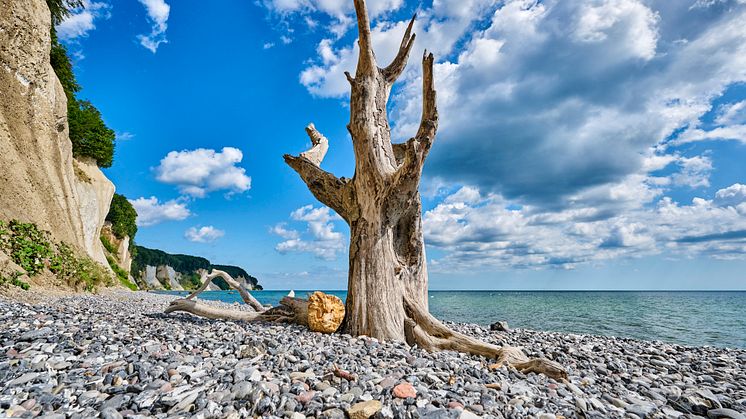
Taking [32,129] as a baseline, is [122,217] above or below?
above

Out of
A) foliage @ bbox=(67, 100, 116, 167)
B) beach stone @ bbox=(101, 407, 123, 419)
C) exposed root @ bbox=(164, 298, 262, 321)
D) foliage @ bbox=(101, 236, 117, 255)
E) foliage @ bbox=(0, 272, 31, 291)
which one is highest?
foliage @ bbox=(67, 100, 116, 167)

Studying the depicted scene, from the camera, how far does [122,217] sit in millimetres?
34562

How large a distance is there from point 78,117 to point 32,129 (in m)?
9.13

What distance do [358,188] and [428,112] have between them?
1.92 meters

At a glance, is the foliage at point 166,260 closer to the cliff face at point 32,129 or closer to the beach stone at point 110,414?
the cliff face at point 32,129

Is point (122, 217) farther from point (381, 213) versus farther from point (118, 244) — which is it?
point (381, 213)

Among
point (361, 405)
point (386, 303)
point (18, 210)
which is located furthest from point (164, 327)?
point (18, 210)

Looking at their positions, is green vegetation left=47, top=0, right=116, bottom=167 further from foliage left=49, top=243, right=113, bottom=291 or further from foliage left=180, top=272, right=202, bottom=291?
foliage left=180, top=272, right=202, bottom=291

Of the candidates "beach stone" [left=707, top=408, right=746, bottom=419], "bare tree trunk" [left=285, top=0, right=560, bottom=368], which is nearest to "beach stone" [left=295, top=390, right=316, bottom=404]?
"bare tree trunk" [left=285, top=0, right=560, bottom=368]

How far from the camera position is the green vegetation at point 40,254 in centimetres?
1055

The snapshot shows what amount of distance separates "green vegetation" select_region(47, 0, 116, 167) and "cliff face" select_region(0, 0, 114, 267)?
5.01m

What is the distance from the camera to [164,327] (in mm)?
5836

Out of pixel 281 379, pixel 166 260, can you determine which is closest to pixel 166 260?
pixel 166 260

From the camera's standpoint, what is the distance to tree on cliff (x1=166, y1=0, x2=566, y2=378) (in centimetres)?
604
